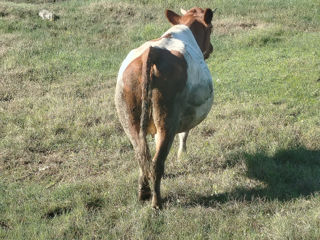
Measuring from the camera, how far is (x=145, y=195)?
5285 millimetres

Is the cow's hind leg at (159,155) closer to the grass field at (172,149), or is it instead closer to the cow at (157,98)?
the cow at (157,98)

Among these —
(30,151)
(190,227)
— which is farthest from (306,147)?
(30,151)

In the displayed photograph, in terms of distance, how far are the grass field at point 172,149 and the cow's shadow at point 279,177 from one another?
0.05ft

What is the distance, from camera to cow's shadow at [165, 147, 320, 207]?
211 inches

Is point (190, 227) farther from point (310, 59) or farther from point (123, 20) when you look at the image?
point (123, 20)

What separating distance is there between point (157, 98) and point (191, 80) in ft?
2.07

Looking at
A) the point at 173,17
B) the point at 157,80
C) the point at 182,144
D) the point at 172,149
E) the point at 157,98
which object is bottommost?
the point at 172,149

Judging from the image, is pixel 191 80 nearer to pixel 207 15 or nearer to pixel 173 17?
pixel 207 15

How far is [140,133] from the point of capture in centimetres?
480

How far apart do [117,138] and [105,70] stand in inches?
192

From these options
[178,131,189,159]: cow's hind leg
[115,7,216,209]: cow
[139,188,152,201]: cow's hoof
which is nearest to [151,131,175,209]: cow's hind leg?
[115,7,216,209]: cow

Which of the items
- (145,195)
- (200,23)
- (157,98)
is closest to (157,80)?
(157,98)

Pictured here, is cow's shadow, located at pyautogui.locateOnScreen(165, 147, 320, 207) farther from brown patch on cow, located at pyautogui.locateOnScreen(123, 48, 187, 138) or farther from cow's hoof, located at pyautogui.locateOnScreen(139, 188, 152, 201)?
brown patch on cow, located at pyautogui.locateOnScreen(123, 48, 187, 138)

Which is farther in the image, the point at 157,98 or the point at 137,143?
the point at 137,143
